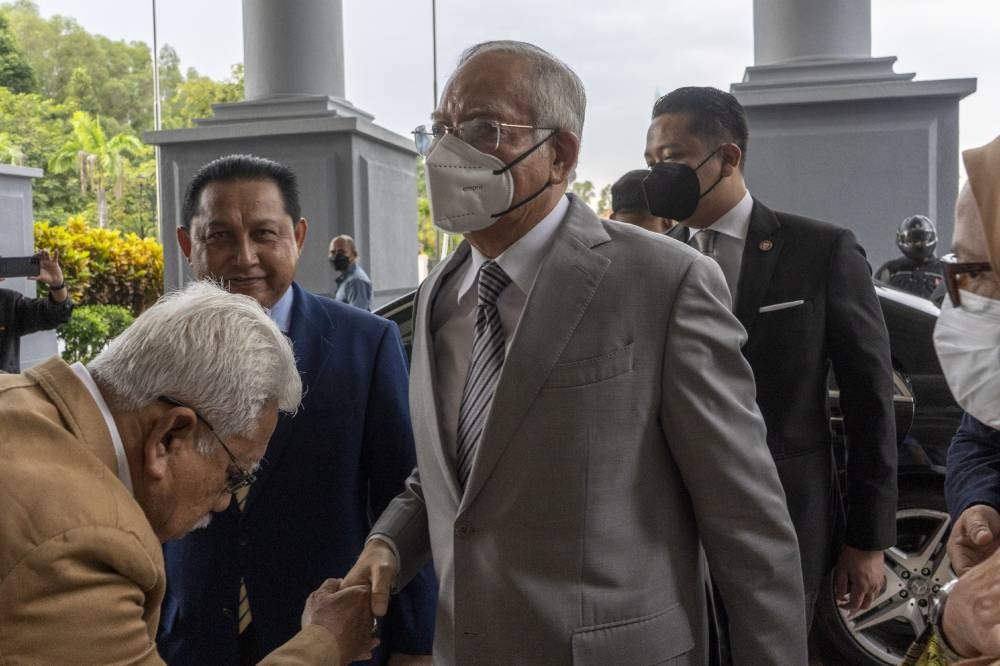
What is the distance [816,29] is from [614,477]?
6.80 metres

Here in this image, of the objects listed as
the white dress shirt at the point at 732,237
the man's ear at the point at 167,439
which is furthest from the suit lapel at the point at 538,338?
the white dress shirt at the point at 732,237

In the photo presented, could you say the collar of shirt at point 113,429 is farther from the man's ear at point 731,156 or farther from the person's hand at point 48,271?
the person's hand at point 48,271

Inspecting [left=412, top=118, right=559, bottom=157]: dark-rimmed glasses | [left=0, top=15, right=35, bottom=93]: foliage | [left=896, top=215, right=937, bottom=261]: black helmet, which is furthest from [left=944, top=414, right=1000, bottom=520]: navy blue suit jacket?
[left=0, top=15, right=35, bottom=93]: foliage

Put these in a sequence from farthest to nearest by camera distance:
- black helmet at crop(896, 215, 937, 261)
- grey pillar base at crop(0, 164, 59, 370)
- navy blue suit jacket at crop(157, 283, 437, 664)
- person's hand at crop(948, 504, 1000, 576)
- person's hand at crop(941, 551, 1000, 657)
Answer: grey pillar base at crop(0, 164, 59, 370)
black helmet at crop(896, 215, 937, 261)
navy blue suit jacket at crop(157, 283, 437, 664)
person's hand at crop(948, 504, 1000, 576)
person's hand at crop(941, 551, 1000, 657)

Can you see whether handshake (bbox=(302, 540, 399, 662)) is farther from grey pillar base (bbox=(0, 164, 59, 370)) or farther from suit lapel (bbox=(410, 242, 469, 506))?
grey pillar base (bbox=(0, 164, 59, 370))

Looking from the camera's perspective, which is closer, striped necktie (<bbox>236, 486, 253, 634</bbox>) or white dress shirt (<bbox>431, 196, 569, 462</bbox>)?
white dress shirt (<bbox>431, 196, 569, 462</bbox>)

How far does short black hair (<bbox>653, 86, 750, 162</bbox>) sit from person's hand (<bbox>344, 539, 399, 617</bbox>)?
1.69 m

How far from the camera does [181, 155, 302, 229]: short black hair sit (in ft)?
8.50

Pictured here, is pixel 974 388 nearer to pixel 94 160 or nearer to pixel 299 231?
pixel 299 231

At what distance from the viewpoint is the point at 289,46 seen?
9578 mm

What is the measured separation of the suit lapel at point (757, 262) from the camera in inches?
110

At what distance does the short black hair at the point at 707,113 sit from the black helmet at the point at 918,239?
15.6ft

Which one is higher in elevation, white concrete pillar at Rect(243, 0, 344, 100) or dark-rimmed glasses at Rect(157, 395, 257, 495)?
white concrete pillar at Rect(243, 0, 344, 100)

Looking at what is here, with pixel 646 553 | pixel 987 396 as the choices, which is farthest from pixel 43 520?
pixel 987 396
